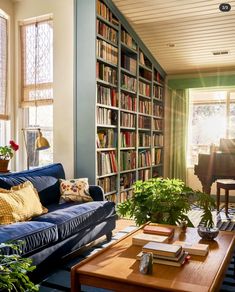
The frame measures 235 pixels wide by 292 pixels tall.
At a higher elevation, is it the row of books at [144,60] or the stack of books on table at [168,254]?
the row of books at [144,60]

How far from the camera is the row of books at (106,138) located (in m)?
3.97

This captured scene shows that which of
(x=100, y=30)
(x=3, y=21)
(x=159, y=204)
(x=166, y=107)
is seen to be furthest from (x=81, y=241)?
(x=166, y=107)

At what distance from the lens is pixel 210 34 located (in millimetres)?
4492

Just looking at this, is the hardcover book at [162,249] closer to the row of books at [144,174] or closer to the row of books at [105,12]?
the row of books at [105,12]

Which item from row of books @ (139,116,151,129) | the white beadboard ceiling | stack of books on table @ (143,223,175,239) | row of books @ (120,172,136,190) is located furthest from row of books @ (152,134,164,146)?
stack of books on table @ (143,223,175,239)

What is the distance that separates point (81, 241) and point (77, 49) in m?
2.24

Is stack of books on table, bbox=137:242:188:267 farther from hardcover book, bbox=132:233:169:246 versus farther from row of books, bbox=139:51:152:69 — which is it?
row of books, bbox=139:51:152:69

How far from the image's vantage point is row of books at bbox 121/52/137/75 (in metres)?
4.59

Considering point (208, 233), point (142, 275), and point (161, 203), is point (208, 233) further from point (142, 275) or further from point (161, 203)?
point (142, 275)

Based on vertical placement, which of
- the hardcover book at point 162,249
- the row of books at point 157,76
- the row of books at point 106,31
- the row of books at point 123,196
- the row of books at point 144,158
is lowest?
the row of books at point 123,196

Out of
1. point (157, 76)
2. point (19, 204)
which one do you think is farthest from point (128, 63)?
point (19, 204)

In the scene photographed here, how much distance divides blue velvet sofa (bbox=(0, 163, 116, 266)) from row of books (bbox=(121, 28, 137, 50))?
6.77ft

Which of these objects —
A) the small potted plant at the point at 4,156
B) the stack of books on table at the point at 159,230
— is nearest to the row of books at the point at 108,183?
the small potted plant at the point at 4,156

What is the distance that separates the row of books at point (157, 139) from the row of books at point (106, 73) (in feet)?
5.50
